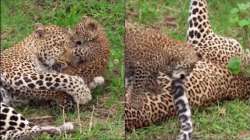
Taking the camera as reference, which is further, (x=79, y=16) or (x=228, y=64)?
(x=228, y=64)

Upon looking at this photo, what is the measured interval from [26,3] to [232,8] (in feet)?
4.39

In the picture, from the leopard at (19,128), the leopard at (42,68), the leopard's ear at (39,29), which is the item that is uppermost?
the leopard's ear at (39,29)

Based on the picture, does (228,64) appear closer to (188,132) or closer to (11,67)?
(188,132)

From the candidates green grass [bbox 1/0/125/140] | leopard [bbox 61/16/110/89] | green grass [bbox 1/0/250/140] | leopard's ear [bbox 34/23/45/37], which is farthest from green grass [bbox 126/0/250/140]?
leopard's ear [bbox 34/23/45/37]

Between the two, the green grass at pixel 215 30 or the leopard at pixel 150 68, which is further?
the green grass at pixel 215 30

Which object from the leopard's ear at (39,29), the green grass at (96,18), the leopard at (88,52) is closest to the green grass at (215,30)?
the green grass at (96,18)

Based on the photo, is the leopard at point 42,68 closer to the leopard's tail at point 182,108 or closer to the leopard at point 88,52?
the leopard at point 88,52

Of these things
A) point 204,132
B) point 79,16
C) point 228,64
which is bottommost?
point 204,132

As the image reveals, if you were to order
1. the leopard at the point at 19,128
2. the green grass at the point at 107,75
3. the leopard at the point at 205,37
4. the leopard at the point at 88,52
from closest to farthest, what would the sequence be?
the leopard at the point at 19,128 < the green grass at the point at 107,75 < the leopard at the point at 88,52 < the leopard at the point at 205,37

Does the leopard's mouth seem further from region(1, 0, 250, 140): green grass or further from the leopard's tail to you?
the leopard's tail

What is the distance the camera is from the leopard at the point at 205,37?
5082mm

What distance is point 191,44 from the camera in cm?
498

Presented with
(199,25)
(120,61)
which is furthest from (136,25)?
(199,25)

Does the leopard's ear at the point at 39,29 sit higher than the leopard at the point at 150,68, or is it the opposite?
the leopard's ear at the point at 39,29
